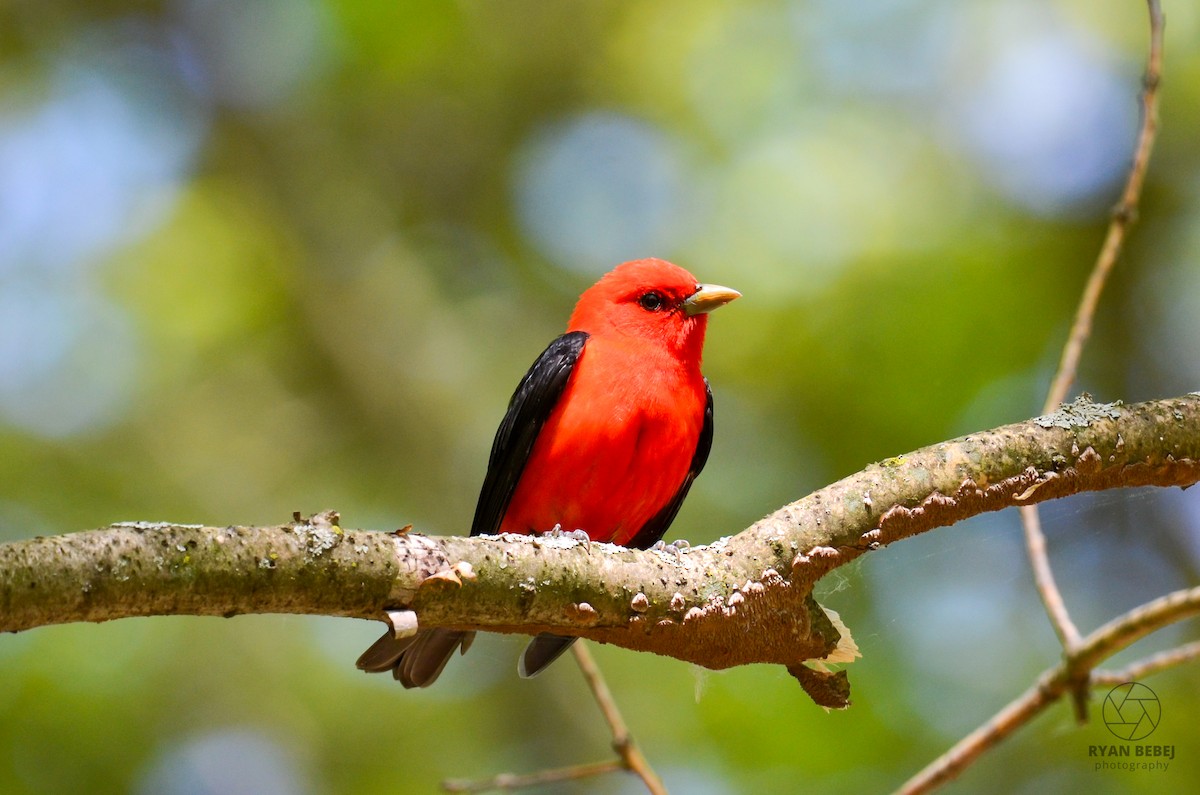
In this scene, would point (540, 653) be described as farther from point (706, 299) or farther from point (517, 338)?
point (517, 338)

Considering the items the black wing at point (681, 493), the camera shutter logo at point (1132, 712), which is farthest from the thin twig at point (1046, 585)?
the black wing at point (681, 493)

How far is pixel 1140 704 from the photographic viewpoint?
5660mm

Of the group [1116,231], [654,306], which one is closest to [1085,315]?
[1116,231]

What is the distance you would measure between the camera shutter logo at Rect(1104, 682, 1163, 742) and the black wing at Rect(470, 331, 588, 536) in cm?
273

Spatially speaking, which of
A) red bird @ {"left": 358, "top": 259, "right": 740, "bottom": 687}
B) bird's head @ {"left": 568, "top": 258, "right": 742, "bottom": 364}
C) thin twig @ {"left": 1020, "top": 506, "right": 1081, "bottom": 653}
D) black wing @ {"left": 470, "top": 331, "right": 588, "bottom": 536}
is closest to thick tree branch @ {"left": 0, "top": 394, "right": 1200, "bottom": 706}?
thin twig @ {"left": 1020, "top": 506, "right": 1081, "bottom": 653}

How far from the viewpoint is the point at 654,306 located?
586 centimetres

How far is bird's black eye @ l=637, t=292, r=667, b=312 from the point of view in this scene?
5.85 metres

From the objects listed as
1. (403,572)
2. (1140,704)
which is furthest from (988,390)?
(403,572)

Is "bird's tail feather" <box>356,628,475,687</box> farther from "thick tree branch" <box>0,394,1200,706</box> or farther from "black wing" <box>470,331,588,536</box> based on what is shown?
"thick tree branch" <box>0,394,1200,706</box>

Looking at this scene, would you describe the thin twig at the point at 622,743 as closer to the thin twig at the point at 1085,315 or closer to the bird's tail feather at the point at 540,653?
the bird's tail feather at the point at 540,653

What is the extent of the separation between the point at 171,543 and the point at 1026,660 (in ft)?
20.3

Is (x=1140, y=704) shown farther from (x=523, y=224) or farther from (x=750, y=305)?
(x=523, y=224)

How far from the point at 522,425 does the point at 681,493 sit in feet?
3.35

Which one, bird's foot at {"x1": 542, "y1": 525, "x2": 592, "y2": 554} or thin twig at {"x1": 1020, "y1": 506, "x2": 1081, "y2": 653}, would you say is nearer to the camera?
thin twig at {"x1": 1020, "y1": 506, "x2": 1081, "y2": 653}
